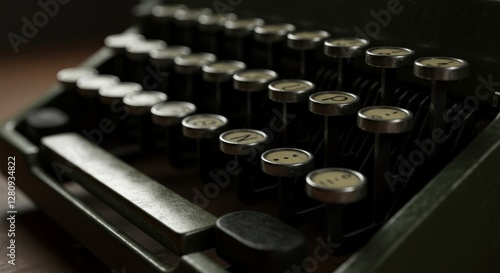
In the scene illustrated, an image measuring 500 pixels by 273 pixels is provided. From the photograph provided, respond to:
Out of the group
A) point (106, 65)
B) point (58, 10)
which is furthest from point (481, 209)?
point (58, 10)

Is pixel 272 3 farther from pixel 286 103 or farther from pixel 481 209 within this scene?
pixel 481 209

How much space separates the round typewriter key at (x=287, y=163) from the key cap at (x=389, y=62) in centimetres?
22

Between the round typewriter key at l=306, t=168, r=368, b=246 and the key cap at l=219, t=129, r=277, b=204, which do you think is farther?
the key cap at l=219, t=129, r=277, b=204

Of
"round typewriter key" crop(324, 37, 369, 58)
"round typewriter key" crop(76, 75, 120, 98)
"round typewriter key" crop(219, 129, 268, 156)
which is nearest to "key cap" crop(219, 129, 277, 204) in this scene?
"round typewriter key" crop(219, 129, 268, 156)

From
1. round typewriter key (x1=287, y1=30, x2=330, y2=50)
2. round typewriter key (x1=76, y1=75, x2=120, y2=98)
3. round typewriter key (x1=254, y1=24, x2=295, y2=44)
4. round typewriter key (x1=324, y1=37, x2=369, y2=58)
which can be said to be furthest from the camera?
round typewriter key (x1=76, y1=75, x2=120, y2=98)

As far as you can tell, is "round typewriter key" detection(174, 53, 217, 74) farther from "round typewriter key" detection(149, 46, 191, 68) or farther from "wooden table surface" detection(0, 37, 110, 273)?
"wooden table surface" detection(0, 37, 110, 273)

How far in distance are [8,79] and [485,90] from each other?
2.19 m

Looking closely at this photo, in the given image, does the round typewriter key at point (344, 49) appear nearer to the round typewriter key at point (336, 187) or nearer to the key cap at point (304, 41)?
the key cap at point (304, 41)

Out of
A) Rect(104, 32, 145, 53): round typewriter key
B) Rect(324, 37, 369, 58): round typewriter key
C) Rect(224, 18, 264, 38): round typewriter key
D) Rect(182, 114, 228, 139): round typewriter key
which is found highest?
Rect(324, 37, 369, 58): round typewriter key

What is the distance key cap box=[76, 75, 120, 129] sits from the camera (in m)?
2.06

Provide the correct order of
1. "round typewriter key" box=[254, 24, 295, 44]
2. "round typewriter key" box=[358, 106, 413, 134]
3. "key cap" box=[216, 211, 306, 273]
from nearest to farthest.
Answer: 1. "key cap" box=[216, 211, 306, 273]
2. "round typewriter key" box=[358, 106, 413, 134]
3. "round typewriter key" box=[254, 24, 295, 44]

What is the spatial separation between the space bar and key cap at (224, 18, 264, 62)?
1.58ft

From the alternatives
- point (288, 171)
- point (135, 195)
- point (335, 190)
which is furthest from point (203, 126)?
point (335, 190)

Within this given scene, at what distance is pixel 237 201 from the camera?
1.76 meters
